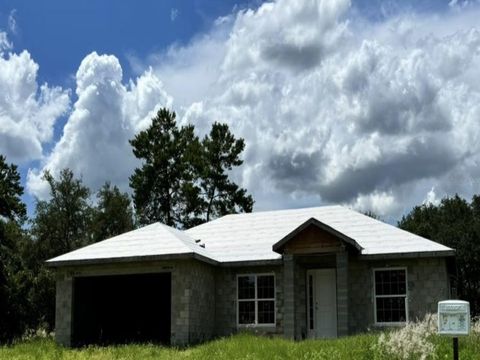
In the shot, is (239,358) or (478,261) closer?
(239,358)

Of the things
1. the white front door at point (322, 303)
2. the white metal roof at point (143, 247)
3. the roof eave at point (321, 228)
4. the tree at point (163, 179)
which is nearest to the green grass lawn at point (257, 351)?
the white metal roof at point (143, 247)

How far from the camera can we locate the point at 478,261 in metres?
33.3

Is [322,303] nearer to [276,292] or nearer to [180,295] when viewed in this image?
[276,292]

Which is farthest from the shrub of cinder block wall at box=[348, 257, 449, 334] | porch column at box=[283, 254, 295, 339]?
porch column at box=[283, 254, 295, 339]

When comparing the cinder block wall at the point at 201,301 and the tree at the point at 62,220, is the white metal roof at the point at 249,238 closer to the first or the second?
the cinder block wall at the point at 201,301

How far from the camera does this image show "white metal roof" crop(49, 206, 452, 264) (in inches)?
838

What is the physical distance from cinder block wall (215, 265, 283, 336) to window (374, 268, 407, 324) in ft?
10.5

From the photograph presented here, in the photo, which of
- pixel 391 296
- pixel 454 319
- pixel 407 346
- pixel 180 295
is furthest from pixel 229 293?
pixel 454 319

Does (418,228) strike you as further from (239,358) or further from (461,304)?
(461,304)

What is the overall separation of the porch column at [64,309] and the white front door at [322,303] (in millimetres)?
7884

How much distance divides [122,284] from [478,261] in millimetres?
17495

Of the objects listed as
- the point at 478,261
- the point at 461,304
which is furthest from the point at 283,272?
the point at 478,261

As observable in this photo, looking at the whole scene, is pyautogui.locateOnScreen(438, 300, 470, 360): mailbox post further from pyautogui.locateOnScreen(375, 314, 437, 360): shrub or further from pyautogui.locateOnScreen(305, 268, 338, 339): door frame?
pyautogui.locateOnScreen(305, 268, 338, 339): door frame

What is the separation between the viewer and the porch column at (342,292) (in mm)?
20406
